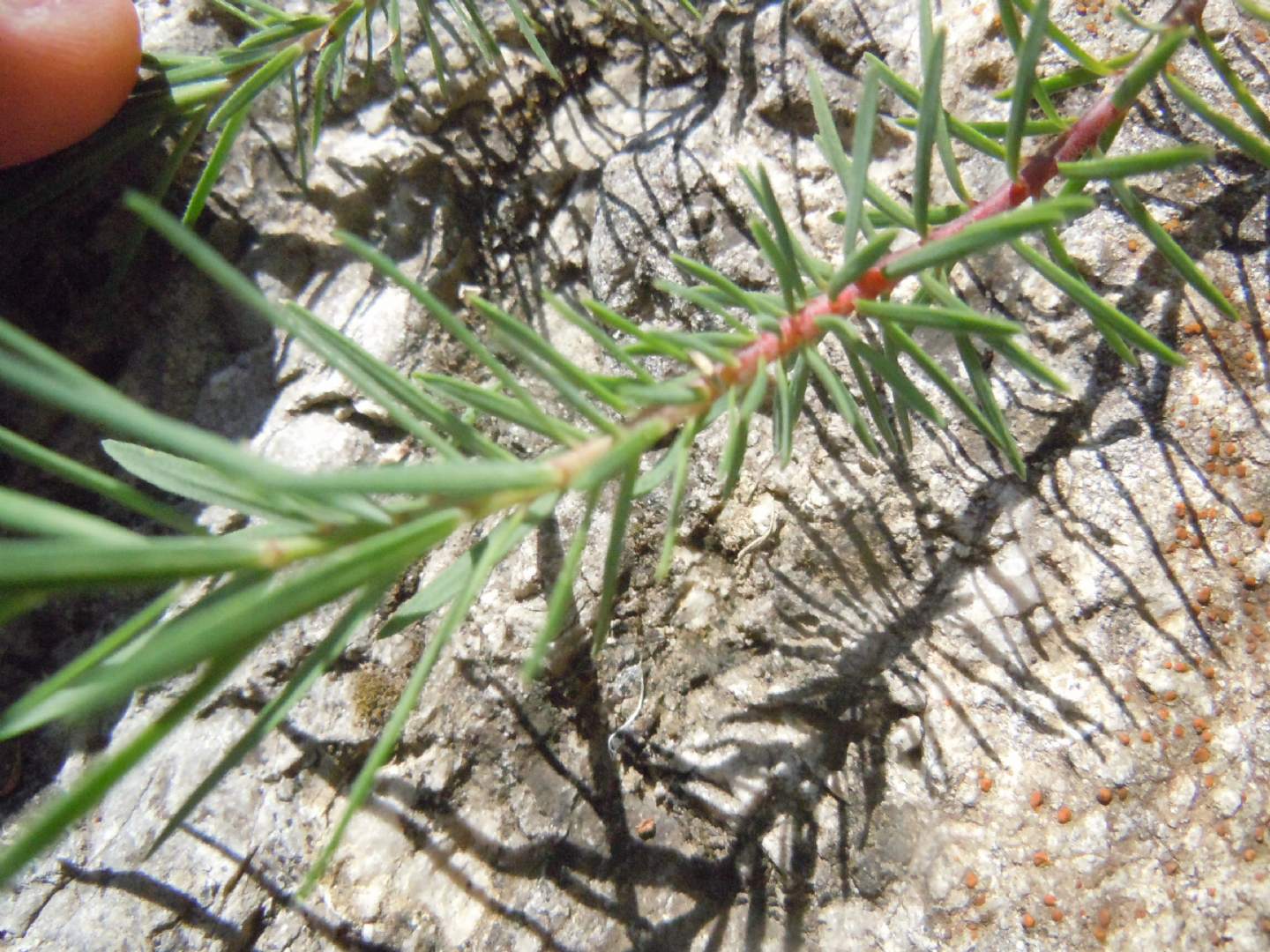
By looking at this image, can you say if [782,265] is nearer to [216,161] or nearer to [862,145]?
[862,145]

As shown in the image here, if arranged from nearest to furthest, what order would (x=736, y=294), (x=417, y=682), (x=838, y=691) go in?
(x=417, y=682)
(x=736, y=294)
(x=838, y=691)

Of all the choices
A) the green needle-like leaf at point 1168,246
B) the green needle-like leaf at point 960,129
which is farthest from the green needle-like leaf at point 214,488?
the green needle-like leaf at point 1168,246

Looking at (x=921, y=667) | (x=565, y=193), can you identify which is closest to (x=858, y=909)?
(x=921, y=667)

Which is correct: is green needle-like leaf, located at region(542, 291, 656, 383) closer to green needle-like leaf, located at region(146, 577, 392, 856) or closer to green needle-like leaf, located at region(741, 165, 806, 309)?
green needle-like leaf, located at region(741, 165, 806, 309)

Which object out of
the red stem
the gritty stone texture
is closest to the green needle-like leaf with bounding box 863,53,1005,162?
the red stem

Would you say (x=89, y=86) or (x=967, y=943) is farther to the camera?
(x=89, y=86)

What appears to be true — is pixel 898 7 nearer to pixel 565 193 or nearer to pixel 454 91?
pixel 565 193

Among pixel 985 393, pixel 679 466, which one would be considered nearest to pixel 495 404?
pixel 679 466

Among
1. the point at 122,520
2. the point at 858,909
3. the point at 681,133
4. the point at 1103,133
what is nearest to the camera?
the point at 1103,133
